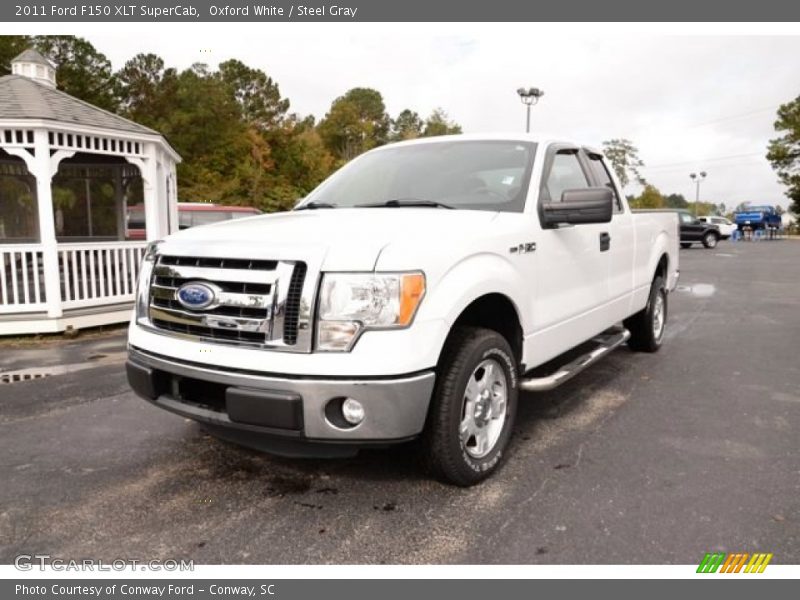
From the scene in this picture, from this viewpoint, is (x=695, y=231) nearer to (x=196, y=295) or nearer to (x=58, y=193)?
(x=58, y=193)

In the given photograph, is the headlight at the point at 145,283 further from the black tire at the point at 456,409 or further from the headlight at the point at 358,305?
the black tire at the point at 456,409

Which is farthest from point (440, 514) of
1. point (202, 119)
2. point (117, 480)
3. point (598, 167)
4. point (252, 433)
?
point (202, 119)

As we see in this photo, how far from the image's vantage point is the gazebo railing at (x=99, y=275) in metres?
8.48

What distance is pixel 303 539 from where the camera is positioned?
2738 mm

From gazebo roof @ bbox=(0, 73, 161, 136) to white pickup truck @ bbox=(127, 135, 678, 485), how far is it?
6208 mm

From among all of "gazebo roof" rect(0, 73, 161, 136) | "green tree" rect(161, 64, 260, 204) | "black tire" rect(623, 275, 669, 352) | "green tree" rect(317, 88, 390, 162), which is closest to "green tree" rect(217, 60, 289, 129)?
"green tree" rect(161, 64, 260, 204)

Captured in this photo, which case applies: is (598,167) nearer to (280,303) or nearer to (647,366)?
(647,366)

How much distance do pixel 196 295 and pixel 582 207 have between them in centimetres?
220

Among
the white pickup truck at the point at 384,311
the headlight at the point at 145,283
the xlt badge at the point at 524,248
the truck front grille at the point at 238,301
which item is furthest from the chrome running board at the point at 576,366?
the headlight at the point at 145,283

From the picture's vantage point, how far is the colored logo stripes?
2521mm

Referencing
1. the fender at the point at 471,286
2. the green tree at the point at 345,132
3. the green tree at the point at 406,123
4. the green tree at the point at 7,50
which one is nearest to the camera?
the fender at the point at 471,286

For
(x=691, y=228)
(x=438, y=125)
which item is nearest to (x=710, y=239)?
(x=691, y=228)

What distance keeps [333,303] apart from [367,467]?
48.4 inches

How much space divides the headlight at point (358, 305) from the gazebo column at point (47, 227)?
6.98 metres
